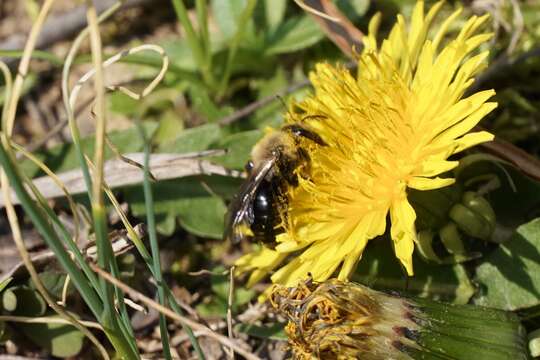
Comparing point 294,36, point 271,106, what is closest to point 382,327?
point 271,106

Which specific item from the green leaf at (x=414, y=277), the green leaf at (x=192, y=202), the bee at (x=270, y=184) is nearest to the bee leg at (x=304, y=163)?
the bee at (x=270, y=184)

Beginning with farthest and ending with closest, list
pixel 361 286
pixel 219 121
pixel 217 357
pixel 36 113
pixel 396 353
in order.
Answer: pixel 36 113 → pixel 219 121 → pixel 217 357 → pixel 361 286 → pixel 396 353

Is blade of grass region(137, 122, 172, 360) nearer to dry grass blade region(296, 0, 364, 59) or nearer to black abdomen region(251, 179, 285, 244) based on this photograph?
black abdomen region(251, 179, 285, 244)

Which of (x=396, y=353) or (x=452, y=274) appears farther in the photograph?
(x=452, y=274)

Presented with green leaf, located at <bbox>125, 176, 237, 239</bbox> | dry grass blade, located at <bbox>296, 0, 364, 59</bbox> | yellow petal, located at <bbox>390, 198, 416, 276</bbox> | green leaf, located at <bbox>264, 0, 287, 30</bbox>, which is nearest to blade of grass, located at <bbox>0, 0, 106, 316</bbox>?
yellow petal, located at <bbox>390, 198, 416, 276</bbox>

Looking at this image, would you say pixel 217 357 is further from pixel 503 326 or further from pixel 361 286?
pixel 503 326

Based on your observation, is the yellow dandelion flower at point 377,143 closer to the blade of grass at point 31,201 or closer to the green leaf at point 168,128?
the blade of grass at point 31,201

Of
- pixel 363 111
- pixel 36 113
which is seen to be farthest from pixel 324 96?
pixel 36 113
